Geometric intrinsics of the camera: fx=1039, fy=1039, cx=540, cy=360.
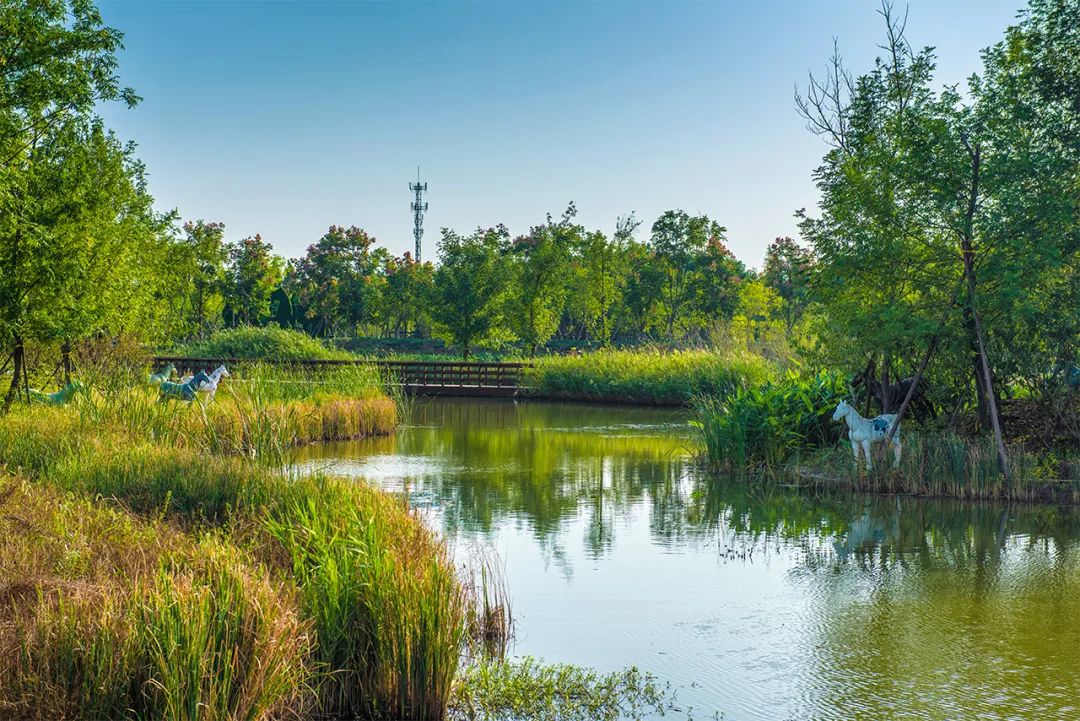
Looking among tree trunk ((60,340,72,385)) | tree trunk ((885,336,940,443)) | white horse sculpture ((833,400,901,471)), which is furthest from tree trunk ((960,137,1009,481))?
tree trunk ((60,340,72,385))

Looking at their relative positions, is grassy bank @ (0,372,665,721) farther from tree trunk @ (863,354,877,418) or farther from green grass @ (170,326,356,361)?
green grass @ (170,326,356,361)

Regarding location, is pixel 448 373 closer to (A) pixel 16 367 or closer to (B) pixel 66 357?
(B) pixel 66 357

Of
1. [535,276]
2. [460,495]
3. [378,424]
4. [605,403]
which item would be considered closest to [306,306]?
[535,276]

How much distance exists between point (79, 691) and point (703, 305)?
44101 millimetres

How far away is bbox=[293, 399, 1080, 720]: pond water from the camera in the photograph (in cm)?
627

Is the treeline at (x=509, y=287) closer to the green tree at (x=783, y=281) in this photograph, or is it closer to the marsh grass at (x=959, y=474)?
the green tree at (x=783, y=281)

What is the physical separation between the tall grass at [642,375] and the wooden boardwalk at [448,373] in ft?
3.48

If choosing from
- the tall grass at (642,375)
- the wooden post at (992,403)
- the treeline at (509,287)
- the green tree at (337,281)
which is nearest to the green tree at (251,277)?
the treeline at (509,287)

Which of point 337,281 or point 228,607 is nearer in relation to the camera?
point 228,607

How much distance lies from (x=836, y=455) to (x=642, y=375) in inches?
613

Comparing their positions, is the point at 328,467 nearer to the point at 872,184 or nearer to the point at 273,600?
the point at 872,184

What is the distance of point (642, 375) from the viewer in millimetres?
29750

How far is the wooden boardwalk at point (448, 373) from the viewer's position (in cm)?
3244

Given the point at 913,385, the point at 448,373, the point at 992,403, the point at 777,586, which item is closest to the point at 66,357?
the point at 913,385
